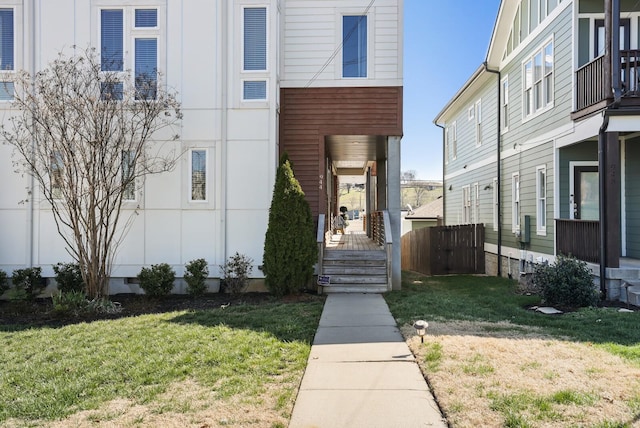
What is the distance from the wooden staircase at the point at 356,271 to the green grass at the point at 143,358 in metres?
2.53

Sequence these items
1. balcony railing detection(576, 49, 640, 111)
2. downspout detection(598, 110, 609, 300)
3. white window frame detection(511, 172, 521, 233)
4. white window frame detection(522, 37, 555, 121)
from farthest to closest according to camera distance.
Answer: white window frame detection(511, 172, 521, 233), white window frame detection(522, 37, 555, 121), balcony railing detection(576, 49, 640, 111), downspout detection(598, 110, 609, 300)

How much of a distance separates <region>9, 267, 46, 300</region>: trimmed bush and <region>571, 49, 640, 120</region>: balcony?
442 inches

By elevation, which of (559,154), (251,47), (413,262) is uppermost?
(251,47)

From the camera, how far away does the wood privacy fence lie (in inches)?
643

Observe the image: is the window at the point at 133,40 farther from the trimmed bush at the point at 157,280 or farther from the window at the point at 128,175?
the trimmed bush at the point at 157,280

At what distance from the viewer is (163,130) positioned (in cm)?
1062

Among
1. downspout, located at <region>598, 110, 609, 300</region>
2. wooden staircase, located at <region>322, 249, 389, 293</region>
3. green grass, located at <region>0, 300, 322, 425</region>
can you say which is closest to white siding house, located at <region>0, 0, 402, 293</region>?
wooden staircase, located at <region>322, 249, 389, 293</region>

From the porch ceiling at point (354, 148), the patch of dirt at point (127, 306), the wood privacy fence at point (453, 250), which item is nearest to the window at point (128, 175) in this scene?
the patch of dirt at point (127, 306)

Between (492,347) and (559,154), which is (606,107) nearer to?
(559,154)

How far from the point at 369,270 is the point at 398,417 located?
682 centimetres

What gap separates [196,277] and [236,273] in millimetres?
786

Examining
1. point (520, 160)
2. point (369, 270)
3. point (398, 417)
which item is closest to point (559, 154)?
point (520, 160)

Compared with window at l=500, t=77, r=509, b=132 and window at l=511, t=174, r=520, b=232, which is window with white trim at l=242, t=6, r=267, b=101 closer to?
window at l=511, t=174, r=520, b=232

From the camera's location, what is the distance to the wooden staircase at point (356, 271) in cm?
1034
